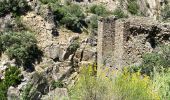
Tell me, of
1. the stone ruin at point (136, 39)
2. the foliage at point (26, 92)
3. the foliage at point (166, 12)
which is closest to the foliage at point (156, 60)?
the stone ruin at point (136, 39)

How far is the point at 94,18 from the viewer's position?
4138 cm

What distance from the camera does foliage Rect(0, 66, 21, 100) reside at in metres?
32.5

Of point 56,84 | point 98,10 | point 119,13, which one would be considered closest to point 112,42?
point 56,84

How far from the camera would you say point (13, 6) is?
40375mm

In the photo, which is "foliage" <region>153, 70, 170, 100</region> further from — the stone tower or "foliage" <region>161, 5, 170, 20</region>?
"foliage" <region>161, 5, 170, 20</region>

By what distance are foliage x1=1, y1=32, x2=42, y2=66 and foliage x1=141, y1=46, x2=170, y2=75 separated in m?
9.11

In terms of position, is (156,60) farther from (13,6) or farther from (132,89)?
(13,6)

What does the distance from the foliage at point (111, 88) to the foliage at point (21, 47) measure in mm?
16244

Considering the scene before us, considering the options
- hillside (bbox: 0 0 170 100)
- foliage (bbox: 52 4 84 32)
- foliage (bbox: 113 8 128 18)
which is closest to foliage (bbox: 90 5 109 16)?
hillside (bbox: 0 0 170 100)

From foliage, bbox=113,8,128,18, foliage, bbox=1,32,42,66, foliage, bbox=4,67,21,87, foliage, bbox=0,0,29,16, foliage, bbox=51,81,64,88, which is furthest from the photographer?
foliage, bbox=113,8,128,18

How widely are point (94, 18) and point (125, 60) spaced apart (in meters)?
11.8

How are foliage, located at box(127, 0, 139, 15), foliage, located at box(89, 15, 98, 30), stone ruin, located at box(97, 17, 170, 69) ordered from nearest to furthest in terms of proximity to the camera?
1. stone ruin, located at box(97, 17, 170, 69)
2. foliage, located at box(89, 15, 98, 30)
3. foliage, located at box(127, 0, 139, 15)

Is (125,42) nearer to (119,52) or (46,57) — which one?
(119,52)

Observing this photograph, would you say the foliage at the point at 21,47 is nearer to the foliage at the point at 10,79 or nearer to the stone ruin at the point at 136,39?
the foliage at the point at 10,79
